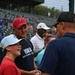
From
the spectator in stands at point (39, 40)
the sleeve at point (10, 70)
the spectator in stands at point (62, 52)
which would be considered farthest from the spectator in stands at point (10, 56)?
the spectator in stands at point (39, 40)

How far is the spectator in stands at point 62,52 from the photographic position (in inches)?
102

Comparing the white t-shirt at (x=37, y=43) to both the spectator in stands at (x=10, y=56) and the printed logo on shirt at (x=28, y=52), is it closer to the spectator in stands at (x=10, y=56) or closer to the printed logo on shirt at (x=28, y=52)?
the printed logo on shirt at (x=28, y=52)

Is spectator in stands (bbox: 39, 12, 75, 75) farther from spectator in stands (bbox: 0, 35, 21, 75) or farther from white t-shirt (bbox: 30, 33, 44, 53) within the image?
white t-shirt (bbox: 30, 33, 44, 53)

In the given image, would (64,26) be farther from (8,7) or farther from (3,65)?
(8,7)

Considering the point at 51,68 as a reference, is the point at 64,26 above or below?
above

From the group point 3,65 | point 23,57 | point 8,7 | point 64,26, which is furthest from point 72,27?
point 8,7

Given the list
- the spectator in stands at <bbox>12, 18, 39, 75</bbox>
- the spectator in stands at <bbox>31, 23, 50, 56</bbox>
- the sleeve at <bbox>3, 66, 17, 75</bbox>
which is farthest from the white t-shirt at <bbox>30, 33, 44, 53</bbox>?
the sleeve at <bbox>3, 66, 17, 75</bbox>

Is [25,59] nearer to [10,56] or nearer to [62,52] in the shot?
[10,56]

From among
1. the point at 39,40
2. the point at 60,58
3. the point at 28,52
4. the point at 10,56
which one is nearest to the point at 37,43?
the point at 39,40

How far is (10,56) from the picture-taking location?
338 centimetres

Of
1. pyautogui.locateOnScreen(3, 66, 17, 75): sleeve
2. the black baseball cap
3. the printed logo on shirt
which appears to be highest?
the black baseball cap

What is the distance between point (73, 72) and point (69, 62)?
10 centimetres

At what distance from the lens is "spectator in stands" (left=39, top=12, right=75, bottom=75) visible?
8.47ft

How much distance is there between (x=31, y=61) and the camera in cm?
420
